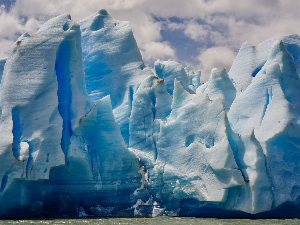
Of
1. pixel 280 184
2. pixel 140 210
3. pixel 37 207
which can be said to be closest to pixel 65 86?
pixel 37 207

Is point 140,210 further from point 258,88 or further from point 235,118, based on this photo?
point 258,88

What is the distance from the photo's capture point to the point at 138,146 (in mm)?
9719

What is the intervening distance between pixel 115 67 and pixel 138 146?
272cm

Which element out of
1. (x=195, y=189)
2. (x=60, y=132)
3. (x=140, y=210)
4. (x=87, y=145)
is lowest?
(x=140, y=210)

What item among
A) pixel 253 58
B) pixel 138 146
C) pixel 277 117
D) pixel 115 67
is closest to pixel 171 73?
pixel 115 67

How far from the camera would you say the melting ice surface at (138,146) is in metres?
8.06

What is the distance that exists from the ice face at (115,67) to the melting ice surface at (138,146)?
0.54 m

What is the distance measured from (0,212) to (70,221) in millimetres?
1654

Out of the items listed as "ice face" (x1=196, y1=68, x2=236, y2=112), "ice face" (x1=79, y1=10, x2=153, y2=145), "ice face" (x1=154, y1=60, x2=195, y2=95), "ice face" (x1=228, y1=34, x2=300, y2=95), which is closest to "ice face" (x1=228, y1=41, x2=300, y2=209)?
"ice face" (x1=196, y1=68, x2=236, y2=112)

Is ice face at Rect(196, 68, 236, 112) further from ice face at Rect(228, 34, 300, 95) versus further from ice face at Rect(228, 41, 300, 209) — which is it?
ice face at Rect(228, 41, 300, 209)

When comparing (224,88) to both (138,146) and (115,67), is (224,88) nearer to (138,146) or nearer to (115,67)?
(115,67)

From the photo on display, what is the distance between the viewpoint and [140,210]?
880cm

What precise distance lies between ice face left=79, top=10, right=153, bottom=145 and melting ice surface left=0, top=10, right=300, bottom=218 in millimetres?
537

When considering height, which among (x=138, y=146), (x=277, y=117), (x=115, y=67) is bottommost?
(x=138, y=146)
